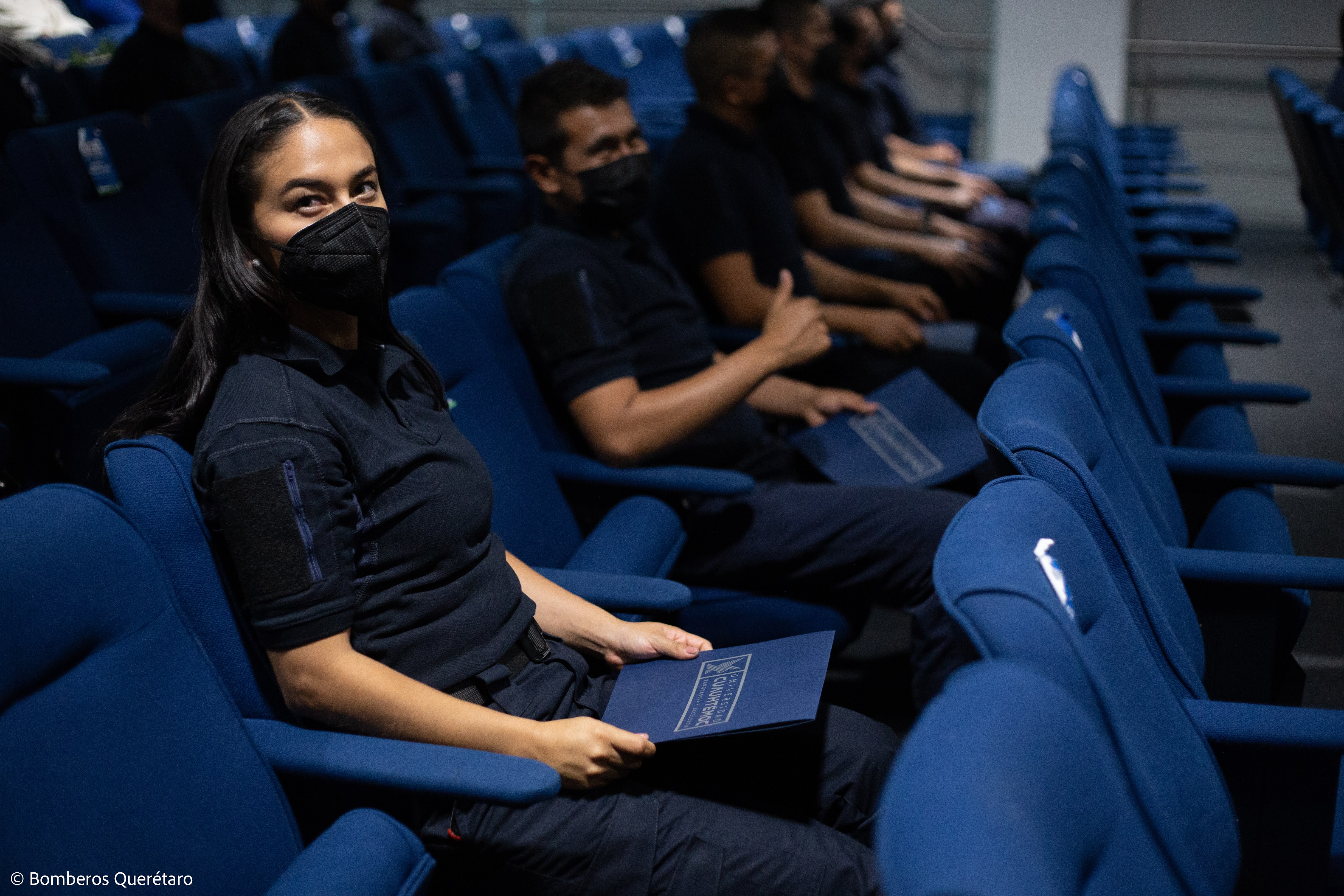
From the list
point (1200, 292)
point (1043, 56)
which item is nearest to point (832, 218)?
point (1200, 292)

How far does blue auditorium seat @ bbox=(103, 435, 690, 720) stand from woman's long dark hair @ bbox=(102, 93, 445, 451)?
1.5 inches

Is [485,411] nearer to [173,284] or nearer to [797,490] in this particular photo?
[797,490]

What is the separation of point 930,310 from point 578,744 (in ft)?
7.38

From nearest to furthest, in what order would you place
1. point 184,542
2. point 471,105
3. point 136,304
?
point 184,542 → point 136,304 → point 471,105

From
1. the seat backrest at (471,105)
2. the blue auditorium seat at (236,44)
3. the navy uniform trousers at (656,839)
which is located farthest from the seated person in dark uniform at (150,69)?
the navy uniform trousers at (656,839)

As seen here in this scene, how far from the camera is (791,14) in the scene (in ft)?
11.5

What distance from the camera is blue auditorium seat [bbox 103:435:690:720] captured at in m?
1.10

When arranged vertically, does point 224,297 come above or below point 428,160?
above

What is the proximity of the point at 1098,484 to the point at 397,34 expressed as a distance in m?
5.15

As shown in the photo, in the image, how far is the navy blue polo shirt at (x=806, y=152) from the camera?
11.5 feet

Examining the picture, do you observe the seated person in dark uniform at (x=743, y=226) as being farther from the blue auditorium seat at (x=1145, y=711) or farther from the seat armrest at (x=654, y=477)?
the blue auditorium seat at (x=1145, y=711)

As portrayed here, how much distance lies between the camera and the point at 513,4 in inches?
338

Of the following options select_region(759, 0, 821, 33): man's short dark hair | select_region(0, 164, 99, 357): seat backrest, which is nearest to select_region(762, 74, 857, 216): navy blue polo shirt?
select_region(759, 0, 821, 33): man's short dark hair

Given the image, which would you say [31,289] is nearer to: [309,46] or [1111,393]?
[1111,393]
